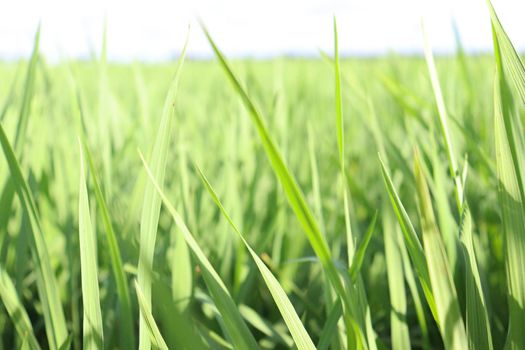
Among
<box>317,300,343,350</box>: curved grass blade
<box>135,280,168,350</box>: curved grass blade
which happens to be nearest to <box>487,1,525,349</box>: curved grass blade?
<box>317,300,343,350</box>: curved grass blade

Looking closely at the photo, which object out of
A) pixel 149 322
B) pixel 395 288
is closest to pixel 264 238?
pixel 395 288

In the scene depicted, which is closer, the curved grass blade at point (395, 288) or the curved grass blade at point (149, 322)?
the curved grass blade at point (149, 322)

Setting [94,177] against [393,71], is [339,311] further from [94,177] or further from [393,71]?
[393,71]

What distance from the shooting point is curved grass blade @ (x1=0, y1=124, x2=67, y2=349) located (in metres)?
0.31

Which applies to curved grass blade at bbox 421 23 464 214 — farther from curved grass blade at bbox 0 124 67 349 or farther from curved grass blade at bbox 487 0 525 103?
curved grass blade at bbox 0 124 67 349

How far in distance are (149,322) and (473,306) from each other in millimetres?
185

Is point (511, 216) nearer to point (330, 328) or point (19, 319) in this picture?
point (330, 328)

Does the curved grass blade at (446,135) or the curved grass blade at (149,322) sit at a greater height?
the curved grass blade at (446,135)

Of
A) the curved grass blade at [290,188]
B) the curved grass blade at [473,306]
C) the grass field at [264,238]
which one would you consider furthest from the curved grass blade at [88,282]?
the curved grass blade at [473,306]

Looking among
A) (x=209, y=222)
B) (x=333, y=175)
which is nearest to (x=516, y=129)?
(x=209, y=222)

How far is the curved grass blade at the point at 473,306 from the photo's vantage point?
0.94ft

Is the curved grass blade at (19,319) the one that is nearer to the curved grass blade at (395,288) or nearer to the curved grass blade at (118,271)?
the curved grass blade at (118,271)

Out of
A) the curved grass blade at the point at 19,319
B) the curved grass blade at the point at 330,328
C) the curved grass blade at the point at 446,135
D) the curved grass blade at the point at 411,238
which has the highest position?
the curved grass blade at the point at 446,135

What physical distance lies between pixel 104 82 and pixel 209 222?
21 centimetres
